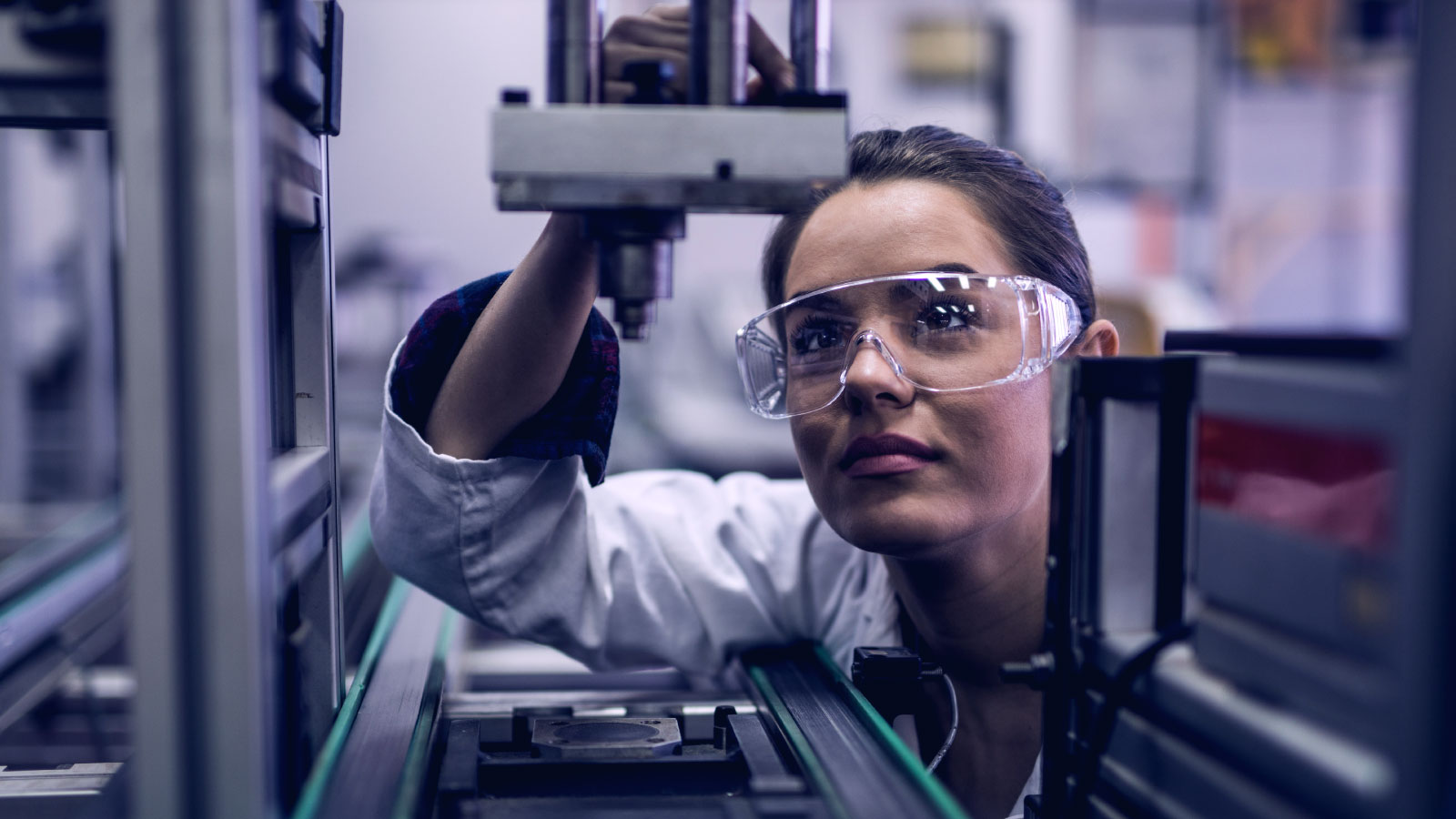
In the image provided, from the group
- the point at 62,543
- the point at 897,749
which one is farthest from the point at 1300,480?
the point at 62,543

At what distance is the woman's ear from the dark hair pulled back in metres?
0.01

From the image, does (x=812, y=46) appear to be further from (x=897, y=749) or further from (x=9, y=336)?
(x=9, y=336)

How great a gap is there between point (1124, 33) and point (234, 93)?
5464 mm

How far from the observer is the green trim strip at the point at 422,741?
643 millimetres

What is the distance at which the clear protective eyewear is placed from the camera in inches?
39.0

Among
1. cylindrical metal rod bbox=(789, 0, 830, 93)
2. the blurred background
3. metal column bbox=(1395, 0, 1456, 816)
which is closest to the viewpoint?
metal column bbox=(1395, 0, 1456, 816)

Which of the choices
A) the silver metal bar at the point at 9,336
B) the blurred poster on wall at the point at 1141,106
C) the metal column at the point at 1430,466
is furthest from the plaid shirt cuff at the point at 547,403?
the blurred poster on wall at the point at 1141,106

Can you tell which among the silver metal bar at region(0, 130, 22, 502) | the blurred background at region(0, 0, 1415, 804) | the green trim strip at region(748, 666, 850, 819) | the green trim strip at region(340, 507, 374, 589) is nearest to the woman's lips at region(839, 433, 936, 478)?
the green trim strip at region(748, 666, 850, 819)

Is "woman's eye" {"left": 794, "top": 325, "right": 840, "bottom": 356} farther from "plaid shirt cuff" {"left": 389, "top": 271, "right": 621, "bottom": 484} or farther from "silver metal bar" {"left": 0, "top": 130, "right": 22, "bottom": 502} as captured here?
"silver metal bar" {"left": 0, "top": 130, "right": 22, "bottom": 502}

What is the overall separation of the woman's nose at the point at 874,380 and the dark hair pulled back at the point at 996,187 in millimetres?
201

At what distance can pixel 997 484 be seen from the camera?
3.39ft

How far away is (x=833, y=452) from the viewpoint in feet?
3.40

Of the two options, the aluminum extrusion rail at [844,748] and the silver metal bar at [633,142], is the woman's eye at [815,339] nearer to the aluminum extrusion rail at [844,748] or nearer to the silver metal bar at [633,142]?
the aluminum extrusion rail at [844,748]

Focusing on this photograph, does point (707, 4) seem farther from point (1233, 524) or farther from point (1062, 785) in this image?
point (1062, 785)
